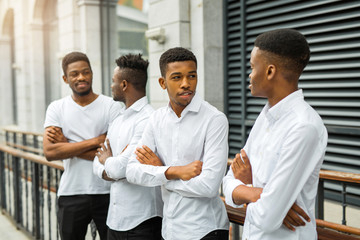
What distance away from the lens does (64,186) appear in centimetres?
320

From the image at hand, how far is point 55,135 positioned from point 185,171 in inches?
59.9

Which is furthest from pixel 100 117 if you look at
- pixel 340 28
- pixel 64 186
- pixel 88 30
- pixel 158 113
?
pixel 88 30

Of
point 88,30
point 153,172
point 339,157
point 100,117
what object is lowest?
point 339,157

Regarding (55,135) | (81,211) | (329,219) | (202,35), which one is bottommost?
(329,219)

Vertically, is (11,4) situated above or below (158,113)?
above

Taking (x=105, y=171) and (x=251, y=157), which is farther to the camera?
(x=105, y=171)

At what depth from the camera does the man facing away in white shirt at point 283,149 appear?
1481 mm

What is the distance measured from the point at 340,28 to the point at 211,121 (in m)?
3.14

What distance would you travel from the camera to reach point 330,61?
4816 millimetres

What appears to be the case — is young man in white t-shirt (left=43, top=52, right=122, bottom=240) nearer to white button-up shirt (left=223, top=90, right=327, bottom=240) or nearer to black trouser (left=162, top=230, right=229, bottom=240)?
black trouser (left=162, top=230, right=229, bottom=240)

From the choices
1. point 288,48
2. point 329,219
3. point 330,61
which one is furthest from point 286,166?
point 330,61

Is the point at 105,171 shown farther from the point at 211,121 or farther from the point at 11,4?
the point at 11,4

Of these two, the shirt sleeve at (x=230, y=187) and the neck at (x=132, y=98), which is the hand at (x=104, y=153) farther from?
the shirt sleeve at (x=230, y=187)

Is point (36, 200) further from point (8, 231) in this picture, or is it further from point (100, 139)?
point (100, 139)
